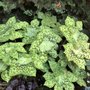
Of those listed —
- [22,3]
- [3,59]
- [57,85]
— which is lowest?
[57,85]

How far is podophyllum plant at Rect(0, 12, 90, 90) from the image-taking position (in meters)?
2.75

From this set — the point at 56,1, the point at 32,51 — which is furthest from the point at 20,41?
the point at 56,1

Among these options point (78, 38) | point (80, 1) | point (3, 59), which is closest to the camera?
point (3, 59)

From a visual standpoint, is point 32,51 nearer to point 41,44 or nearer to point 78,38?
point 41,44

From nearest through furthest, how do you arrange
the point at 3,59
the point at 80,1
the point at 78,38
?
the point at 3,59, the point at 78,38, the point at 80,1

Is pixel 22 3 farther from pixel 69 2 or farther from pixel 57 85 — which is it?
pixel 57 85

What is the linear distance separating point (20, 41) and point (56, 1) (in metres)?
0.53

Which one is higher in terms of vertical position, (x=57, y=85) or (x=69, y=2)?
(x=69, y=2)

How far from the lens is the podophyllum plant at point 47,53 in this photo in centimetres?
275

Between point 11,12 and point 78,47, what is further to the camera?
point 11,12

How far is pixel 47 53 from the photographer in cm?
288

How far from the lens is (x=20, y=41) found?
3092 mm

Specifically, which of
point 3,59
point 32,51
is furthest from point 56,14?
point 3,59

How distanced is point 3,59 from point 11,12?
0.77 meters
